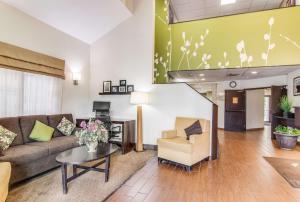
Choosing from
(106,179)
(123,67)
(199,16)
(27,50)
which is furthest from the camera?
(199,16)

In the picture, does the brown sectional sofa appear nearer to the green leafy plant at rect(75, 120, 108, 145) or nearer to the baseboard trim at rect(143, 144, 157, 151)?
the green leafy plant at rect(75, 120, 108, 145)

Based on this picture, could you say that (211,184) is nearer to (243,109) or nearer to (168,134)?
(168,134)

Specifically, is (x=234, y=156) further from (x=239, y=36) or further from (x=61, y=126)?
(x=61, y=126)

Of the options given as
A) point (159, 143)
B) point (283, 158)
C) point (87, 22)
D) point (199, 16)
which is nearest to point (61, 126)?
point (159, 143)

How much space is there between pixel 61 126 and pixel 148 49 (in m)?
Result: 2.87

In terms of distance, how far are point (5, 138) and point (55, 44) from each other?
7.84ft

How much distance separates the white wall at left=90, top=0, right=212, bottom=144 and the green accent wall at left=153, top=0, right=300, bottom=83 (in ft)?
0.99

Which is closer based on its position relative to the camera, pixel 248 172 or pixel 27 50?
pixel 248 172

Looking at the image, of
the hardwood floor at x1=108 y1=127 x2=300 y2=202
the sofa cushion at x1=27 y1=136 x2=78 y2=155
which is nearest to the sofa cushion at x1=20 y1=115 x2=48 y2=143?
the sofa cushion at x1=27 y1=136 x2=78 y2=155

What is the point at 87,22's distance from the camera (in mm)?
4527

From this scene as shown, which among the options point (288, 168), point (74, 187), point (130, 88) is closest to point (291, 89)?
point (288, 168)

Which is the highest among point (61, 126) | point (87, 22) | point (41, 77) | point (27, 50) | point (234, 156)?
point (87, 22)

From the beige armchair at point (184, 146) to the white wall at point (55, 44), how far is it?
8.95 feet

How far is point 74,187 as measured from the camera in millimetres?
2557
